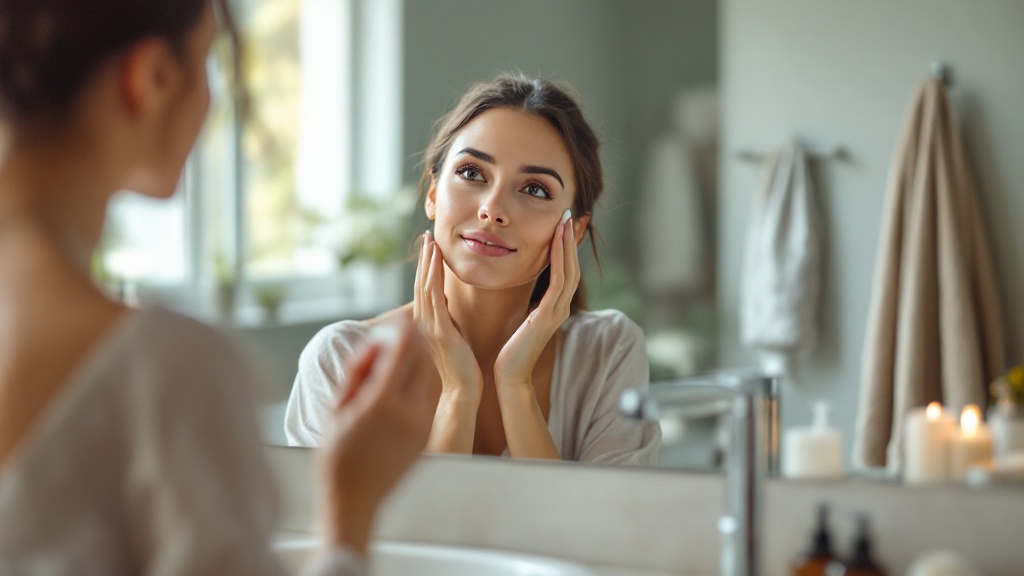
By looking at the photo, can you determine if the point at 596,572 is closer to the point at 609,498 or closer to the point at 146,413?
the point at 609,498

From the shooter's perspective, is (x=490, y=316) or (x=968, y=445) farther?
(x=490, y=316)

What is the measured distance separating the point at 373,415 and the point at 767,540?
528 millimetres

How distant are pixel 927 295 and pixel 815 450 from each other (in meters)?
0.18

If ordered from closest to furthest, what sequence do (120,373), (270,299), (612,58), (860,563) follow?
(120,373) → (860,563) → (612,58) → (270,299)

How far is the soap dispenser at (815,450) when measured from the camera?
0.97 metres

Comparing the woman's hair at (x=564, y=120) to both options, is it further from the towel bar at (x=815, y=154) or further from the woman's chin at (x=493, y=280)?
the towel bar at (x=815, y=154)

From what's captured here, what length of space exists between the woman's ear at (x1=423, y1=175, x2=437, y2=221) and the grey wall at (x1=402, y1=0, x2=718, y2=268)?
0.28ft

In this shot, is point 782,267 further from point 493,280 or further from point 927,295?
point 493,280

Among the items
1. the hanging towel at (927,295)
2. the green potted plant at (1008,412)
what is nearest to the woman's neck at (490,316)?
the hanging towel at (927,295)

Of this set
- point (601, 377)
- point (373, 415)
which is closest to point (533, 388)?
point (601, 377)

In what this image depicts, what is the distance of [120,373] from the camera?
1.68ft

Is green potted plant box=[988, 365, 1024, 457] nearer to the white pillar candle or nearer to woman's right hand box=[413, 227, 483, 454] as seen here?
the white pillar candle

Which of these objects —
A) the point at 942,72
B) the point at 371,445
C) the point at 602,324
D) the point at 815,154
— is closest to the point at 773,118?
the point at 815,154

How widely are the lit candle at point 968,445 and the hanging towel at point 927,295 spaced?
2 cm
